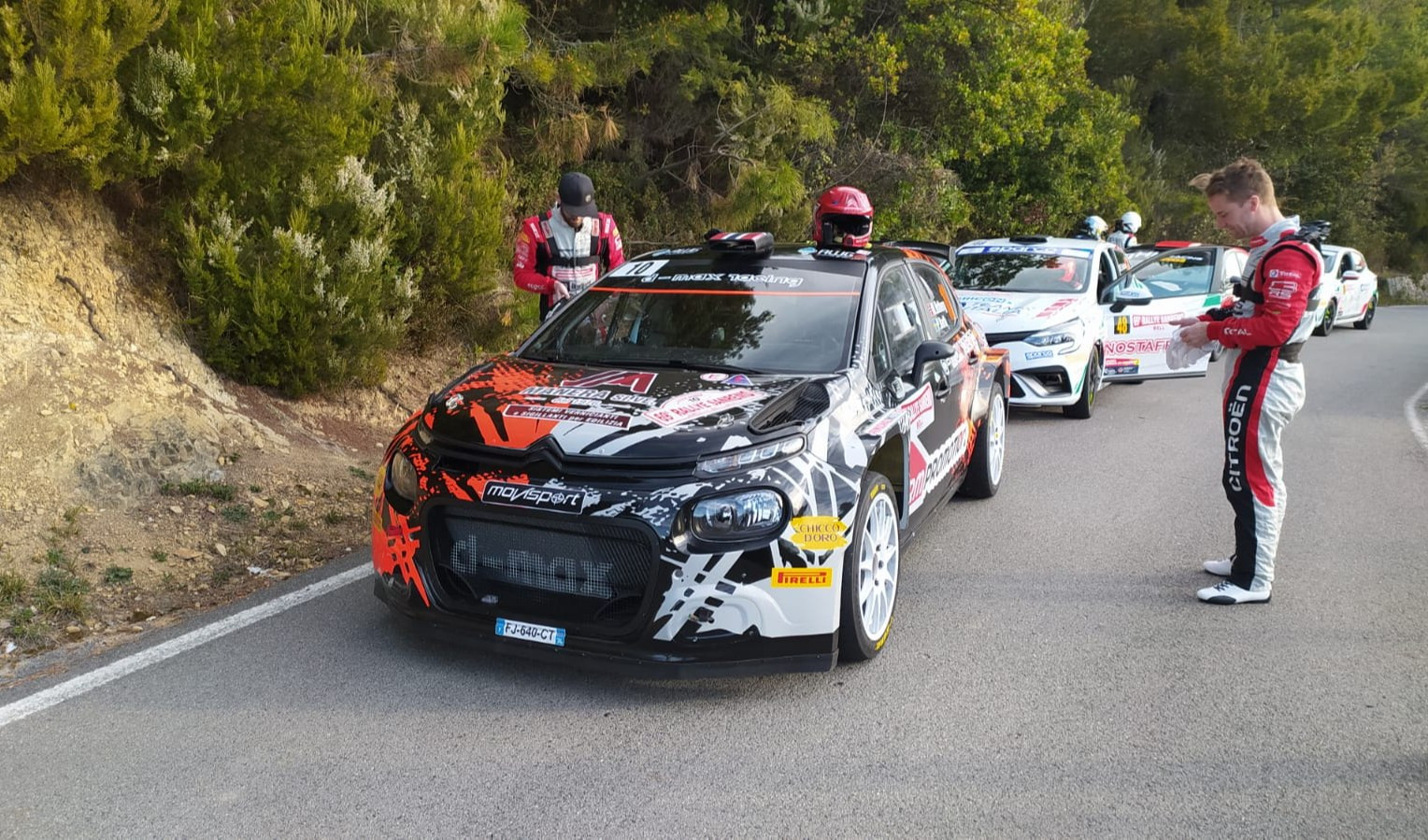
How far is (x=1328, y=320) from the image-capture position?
19703 millimetres

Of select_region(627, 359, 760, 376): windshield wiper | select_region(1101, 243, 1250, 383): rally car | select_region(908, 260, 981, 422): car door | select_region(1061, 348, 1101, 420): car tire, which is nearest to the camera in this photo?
select_region(627, 359, 760, 376): windshield wiper

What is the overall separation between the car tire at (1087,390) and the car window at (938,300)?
3573mm

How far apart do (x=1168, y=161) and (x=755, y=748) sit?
29.5 m

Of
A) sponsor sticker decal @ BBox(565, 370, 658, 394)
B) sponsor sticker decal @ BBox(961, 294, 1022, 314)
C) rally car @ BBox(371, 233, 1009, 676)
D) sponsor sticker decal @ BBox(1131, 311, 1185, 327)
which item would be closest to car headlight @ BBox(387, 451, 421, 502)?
rally car @ BBox(371, 233, 1009, 676)

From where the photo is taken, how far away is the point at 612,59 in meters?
11.1

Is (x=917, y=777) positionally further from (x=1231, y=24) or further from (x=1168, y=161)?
(x=1231, y=24)

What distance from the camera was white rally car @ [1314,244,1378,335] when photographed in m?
19.5

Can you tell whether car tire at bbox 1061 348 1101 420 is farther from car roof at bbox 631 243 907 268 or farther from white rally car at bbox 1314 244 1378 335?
white rally car at bbox 1314 244 1378 335

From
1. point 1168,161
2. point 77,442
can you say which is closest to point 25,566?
point 77,442

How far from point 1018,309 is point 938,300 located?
3754mm

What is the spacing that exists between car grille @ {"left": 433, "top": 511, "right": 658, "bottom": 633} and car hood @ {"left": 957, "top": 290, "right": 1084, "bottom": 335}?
6462 millimetres

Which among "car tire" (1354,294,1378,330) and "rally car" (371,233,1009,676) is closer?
"rally car" (371,233,1009,676)

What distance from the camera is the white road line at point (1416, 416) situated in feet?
30.5

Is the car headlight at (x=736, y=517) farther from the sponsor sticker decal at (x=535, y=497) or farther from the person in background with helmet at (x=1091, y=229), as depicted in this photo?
the person in background with helmet at (x=1091, y=229)
